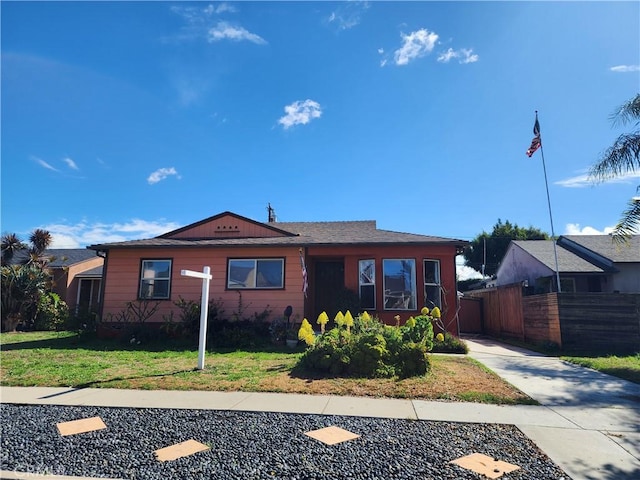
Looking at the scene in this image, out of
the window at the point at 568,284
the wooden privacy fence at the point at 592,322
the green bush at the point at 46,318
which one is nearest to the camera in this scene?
the wooden privacy fence at the point at 592,322

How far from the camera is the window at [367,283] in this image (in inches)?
486

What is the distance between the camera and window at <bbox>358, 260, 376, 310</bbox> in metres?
12.4

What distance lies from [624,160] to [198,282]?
1307cm

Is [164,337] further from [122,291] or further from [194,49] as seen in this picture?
[194,49]

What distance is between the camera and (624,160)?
9.59 m

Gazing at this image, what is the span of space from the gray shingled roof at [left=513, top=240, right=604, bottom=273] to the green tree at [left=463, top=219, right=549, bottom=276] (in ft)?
58.5

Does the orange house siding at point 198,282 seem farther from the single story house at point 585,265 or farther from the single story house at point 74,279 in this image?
the single story house at point 585,265

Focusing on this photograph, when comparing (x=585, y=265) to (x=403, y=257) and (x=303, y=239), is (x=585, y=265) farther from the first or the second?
(x=303, y=239)

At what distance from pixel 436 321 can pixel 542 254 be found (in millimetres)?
9659

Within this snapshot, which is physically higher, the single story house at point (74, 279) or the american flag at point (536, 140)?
the american flag at point (536, 140)

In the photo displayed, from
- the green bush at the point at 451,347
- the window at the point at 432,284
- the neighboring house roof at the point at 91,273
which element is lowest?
the green bush at the point at 451,347

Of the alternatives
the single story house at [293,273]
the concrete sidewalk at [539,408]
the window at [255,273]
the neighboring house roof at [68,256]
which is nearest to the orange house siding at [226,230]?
the single story house at [293,273]

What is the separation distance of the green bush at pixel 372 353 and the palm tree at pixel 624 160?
5972 millimetres

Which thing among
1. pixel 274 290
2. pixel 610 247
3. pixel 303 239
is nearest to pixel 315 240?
pixel 303 239
